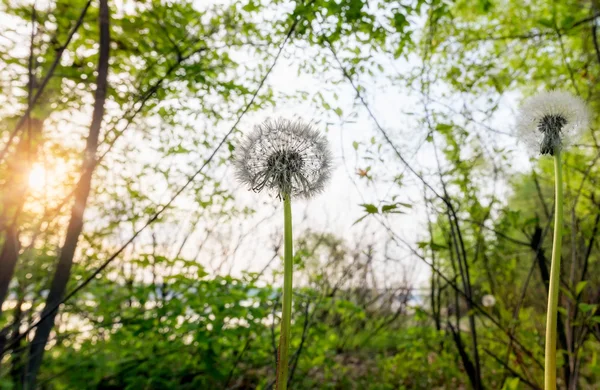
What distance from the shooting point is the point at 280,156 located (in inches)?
49.9

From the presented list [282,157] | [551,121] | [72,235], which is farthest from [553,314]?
[72,235]

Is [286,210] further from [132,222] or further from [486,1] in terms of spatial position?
[132,222]

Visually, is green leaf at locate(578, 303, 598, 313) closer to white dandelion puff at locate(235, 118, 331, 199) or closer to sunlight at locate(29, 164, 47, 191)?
white dandelion puff at locate(235, 118, 331, 199)

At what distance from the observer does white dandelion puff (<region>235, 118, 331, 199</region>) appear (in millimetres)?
1253

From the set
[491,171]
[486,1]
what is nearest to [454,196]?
[491,171]

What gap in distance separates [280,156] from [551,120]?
0.82 metres

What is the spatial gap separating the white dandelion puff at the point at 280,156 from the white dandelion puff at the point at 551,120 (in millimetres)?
641

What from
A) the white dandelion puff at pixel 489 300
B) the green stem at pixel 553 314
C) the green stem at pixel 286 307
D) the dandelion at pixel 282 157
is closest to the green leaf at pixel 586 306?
the green stem at pixel 553 314

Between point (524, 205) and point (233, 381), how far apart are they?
14.8 metres

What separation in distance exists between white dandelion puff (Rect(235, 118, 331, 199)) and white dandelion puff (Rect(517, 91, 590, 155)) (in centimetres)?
64

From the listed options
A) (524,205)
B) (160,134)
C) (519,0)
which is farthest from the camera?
(524,205)

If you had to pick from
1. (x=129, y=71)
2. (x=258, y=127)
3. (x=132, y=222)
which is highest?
(x=129, y=71)

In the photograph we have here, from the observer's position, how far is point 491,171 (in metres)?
3.87

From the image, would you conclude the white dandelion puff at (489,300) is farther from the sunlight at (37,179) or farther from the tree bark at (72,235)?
the sunlight at (37,179)
